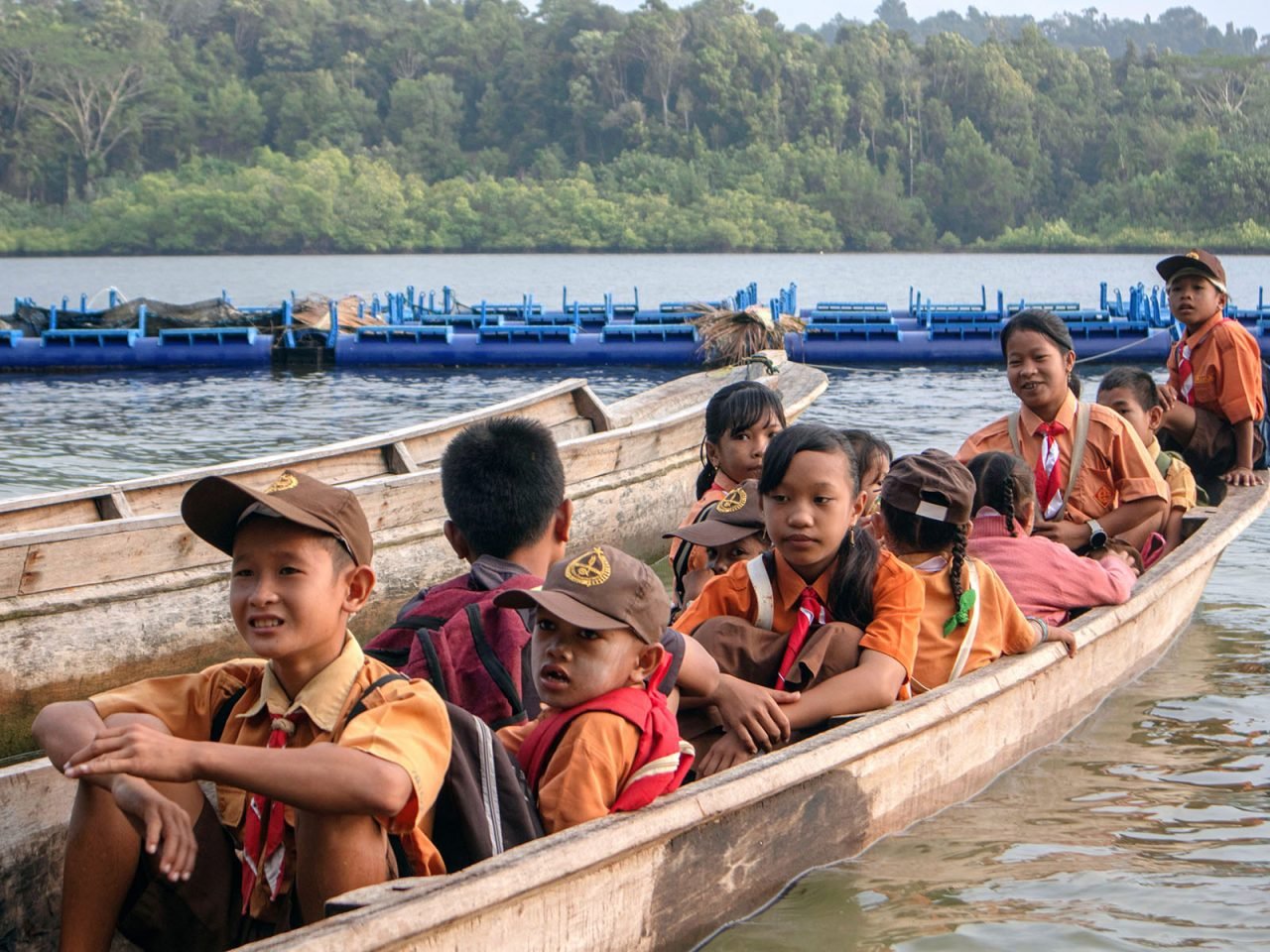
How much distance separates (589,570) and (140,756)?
972mm

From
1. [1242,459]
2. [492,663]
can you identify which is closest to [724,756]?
[492,663]

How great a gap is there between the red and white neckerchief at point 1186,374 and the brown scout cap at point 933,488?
3.75 m

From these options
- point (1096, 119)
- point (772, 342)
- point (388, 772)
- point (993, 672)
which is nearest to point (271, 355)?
point (772, 342)

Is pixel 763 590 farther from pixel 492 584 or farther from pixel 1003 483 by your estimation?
pixel 1003 483

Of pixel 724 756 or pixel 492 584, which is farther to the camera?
pixel 724 756

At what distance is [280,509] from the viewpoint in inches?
117

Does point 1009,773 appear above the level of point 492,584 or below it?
below

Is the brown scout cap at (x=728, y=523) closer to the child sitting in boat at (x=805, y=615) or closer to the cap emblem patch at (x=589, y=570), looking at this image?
the child sitting in boat at (x=805, y=615)

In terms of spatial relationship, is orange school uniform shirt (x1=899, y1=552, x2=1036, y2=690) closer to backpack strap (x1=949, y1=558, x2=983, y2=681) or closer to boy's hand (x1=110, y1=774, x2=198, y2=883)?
backpack strap (x1=949, y1=558, x2=983, y2=681)

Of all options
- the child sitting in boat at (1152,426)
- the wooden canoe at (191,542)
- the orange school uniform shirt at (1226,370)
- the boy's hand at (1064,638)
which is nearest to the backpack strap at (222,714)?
the boy's hand at (1064,638)

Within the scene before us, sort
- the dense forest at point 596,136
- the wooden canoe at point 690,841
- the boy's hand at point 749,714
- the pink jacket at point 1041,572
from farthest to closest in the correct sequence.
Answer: the dense forest at point 596,136 < the pink jacket at point 1041,572 < the boy's hand at point 749,714 < the wooden canoe at point 690,841

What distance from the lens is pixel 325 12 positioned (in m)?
90.5

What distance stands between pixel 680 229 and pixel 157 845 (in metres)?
70.7

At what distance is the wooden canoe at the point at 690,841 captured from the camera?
122 inches
